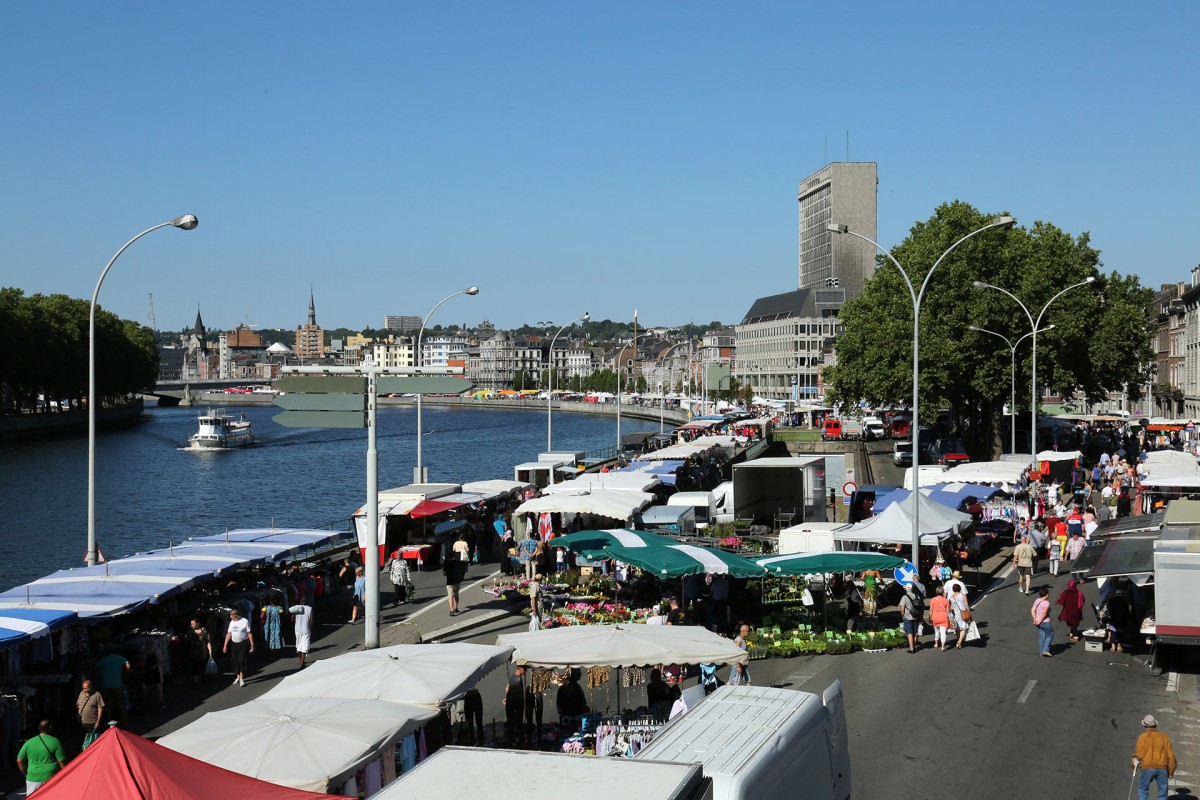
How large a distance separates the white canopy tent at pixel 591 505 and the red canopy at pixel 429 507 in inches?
129

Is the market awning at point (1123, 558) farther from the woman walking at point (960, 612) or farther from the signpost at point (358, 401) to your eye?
the signpost at point (358, 401)

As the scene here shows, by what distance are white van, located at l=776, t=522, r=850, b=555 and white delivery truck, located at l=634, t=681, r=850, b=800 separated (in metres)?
15.3

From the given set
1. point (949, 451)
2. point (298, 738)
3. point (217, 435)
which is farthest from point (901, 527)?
point (217, 435)

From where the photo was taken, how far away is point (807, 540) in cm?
2716

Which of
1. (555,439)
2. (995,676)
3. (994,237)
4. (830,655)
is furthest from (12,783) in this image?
(555,439)

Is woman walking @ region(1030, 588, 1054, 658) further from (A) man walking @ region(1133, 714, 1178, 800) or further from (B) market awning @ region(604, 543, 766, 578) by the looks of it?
(A) man walking @ region(1133, 714, 1178, 800)

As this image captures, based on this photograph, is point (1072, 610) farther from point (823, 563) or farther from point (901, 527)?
point (901, 527)

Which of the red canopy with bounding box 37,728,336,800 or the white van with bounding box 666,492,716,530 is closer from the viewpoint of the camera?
the red canopy with bounding box 37,728,336,800

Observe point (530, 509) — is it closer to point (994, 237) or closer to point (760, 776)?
point (760, 776)

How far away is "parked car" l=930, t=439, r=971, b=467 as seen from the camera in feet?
180

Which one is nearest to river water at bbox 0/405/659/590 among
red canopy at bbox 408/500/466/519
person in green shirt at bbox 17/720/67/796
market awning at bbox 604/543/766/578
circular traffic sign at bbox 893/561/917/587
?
red canopy at bbox 408/500/466/519

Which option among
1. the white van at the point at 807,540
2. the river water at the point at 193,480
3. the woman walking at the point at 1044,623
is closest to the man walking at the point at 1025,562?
the white van at the point at 807,540

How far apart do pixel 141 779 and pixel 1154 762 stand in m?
9.70

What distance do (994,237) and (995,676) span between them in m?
47.8
